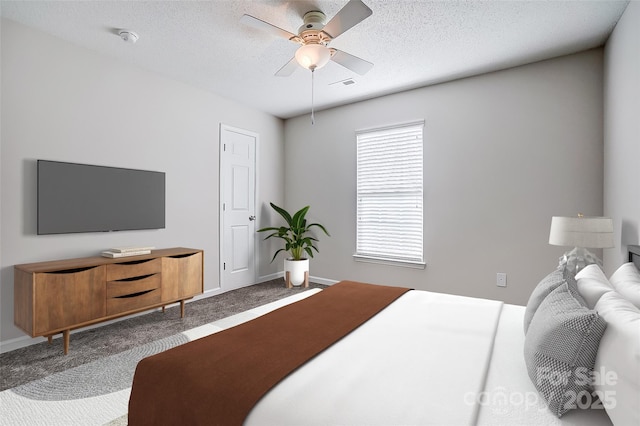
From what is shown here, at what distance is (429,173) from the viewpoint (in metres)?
3.85

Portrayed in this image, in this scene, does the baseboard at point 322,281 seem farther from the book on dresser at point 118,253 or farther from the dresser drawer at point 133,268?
the book on dresser at point 118,253

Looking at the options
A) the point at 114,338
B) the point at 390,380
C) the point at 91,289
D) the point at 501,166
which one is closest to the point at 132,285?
the point at 91,289

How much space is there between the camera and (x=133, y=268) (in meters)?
2.88

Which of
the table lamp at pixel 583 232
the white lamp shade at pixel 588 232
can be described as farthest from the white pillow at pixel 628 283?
the white lamp shade at pixel 588 232

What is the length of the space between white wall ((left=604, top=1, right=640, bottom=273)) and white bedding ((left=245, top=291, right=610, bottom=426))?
4.67 feet

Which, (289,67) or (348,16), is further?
(289,67)

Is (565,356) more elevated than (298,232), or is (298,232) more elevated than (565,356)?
(298,232)

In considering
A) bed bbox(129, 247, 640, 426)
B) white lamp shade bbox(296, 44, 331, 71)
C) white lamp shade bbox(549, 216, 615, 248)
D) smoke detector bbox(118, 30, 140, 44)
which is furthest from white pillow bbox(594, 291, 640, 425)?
smoke detector bbox(118, 30, 140, 44)

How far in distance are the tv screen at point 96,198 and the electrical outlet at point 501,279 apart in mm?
3701

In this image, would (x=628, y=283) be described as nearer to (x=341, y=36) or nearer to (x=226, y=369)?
(x=226, y=369)

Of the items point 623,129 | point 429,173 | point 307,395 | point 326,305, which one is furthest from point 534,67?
point 307,395

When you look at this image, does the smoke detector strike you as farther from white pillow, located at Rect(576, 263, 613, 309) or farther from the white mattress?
white pillow, located at Rect(576, 263, 613, 309)

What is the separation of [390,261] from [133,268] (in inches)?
114

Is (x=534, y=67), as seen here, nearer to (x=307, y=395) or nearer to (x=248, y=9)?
(x=248, y=9)
